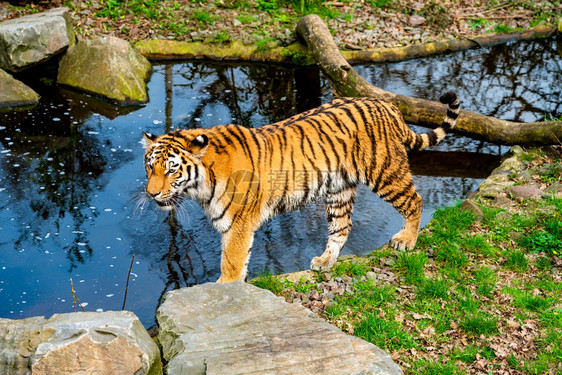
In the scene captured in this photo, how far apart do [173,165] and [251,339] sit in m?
1.59

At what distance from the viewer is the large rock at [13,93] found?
923cm

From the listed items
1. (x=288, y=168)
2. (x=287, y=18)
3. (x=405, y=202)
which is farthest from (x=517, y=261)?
(x=287, y=18)

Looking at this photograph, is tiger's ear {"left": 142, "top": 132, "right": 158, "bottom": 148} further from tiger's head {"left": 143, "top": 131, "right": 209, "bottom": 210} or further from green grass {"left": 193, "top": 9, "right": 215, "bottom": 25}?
green grass {"left": 193, "top": 9, "right": 215, "bottom": 25}

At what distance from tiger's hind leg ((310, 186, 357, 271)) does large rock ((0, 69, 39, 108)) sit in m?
5.99

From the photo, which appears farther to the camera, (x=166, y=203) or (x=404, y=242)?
(x=404, y=242)

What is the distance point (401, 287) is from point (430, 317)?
472mm

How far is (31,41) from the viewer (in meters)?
9.87

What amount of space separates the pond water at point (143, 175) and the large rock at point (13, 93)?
0.21m

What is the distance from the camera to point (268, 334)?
381 centimetres

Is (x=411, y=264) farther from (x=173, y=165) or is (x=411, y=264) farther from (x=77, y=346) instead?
(x=77, y=346)

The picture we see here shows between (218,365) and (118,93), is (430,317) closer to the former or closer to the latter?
(218,365)

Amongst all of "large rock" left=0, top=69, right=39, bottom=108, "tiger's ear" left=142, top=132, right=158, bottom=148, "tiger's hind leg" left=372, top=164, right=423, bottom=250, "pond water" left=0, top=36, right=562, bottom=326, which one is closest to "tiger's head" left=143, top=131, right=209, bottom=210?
"tiger's ear" left=142, top=132, right=158, bottom=148

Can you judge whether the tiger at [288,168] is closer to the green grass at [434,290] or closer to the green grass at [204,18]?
the green grass at [434,290]

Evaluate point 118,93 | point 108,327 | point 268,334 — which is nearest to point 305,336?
point 268,334
